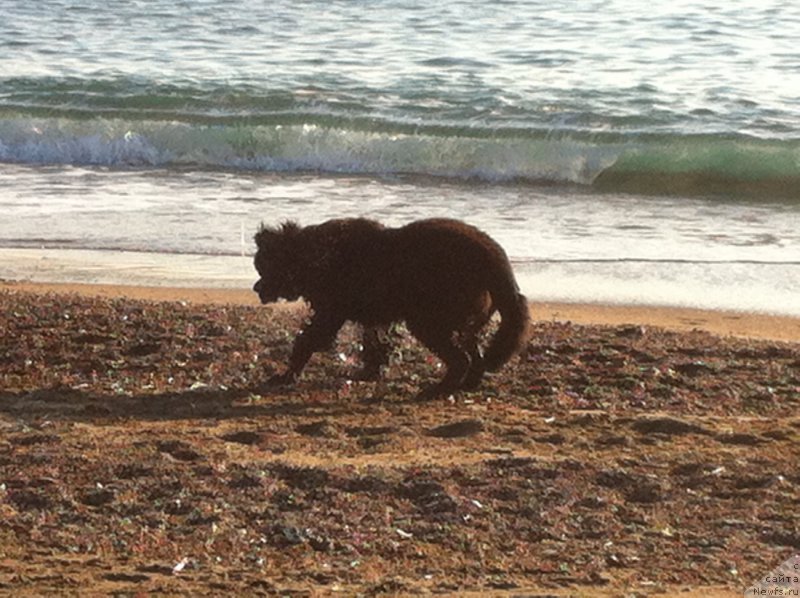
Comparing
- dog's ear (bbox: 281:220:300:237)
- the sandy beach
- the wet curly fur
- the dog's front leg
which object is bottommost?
the sandy beach

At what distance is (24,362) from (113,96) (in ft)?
39.0

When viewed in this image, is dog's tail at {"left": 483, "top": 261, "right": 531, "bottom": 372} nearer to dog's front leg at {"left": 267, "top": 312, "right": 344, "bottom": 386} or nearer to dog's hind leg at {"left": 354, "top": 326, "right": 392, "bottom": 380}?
dog's hind leg at {"left": 354, "top": 326, "right": 392, "bottom": 380}

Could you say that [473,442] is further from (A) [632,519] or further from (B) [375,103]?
(B) [375,103]

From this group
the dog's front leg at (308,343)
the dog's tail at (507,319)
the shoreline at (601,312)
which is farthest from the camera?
the shoreline at (601,312)

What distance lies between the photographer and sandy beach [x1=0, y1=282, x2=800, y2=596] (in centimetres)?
510

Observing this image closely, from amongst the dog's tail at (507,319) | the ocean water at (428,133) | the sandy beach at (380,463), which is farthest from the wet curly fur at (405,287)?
the ocean water at (428,133)

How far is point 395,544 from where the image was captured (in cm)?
529

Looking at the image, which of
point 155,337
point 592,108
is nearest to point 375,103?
point 592,108

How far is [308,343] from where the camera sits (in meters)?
7.61

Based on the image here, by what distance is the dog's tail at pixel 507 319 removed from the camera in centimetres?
737

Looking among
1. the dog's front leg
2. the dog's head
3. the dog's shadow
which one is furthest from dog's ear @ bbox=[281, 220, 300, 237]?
the dog's shadow

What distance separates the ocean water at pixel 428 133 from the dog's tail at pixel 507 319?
288 cm

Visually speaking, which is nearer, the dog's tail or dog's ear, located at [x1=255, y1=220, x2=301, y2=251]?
the dog's tail

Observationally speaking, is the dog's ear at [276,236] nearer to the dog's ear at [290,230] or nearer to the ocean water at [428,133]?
the dog's ear at [290,230]
